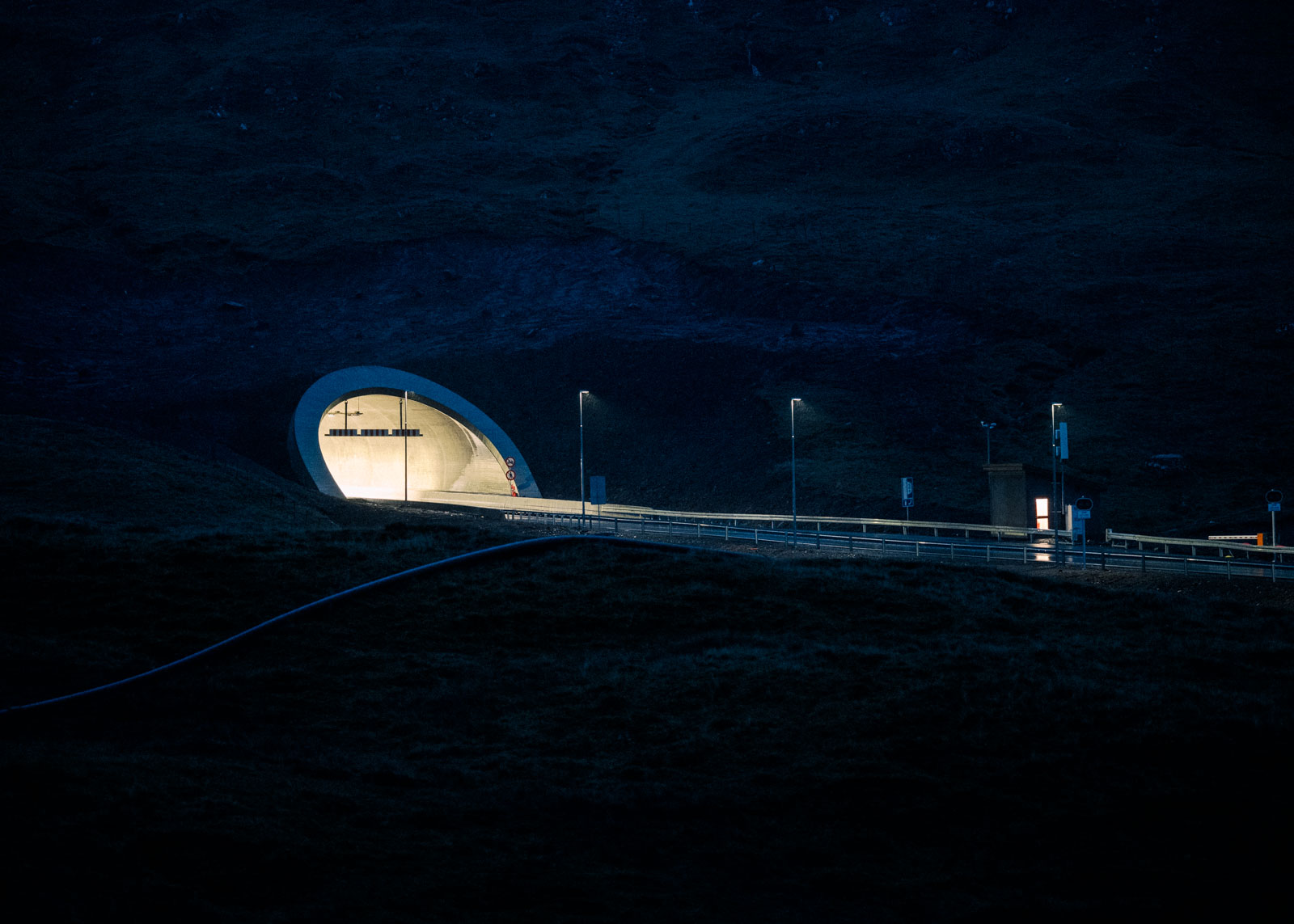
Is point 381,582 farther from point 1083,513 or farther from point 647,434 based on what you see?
point 647,434

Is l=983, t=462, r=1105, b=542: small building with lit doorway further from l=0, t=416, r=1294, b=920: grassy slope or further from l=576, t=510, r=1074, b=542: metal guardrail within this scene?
l=0, t=416, r=1294, b=920: grassy slope

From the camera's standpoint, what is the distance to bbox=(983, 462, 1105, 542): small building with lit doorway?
36438 mm

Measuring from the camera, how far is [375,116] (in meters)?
116

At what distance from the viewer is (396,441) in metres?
59.8

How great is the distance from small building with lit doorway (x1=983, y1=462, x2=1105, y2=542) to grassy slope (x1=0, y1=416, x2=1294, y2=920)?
11.8 m

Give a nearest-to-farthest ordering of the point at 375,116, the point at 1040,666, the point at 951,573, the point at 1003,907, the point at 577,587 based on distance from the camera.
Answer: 1. the point at 1003,907
2. the point at 1040,666
3. the point at 577,587
4. the point at 951,573
5. the point at 375,116

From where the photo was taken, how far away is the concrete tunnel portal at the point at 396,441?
162 ft

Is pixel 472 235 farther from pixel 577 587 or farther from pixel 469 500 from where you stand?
pixel 577 587

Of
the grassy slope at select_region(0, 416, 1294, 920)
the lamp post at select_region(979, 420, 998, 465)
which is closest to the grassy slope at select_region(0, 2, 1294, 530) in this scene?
the lamp post at select_region(979, 420, 998, 465)

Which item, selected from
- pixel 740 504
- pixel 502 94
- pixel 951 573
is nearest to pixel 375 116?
pixel 502 94

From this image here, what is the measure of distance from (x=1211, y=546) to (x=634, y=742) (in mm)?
22494

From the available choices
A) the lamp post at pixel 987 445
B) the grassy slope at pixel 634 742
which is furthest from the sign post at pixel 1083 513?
the lamp post at pixel 987 445

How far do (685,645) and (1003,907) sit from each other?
9.36 m

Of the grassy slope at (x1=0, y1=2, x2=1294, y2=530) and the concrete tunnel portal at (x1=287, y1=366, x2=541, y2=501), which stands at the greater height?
the grassy slope at (x1=0, y1=2, x2=1294, y2=530)
